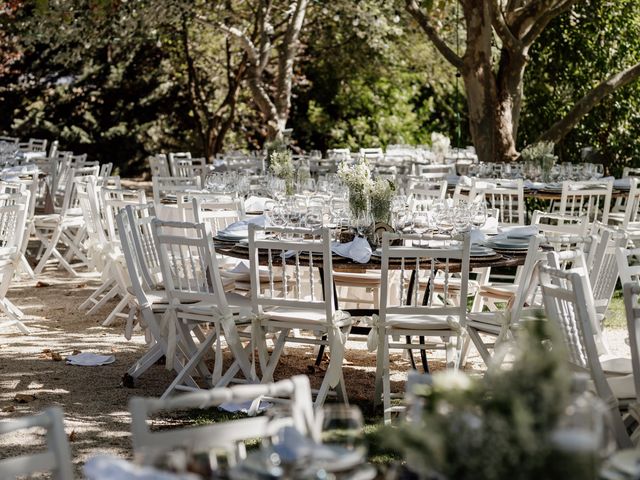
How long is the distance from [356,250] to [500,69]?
6766 mm

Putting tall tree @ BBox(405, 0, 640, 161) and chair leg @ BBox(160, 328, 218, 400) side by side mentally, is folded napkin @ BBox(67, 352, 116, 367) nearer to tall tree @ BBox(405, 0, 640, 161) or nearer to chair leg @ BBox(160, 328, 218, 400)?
chair leg @ BBox(160, 328, 218, 400)

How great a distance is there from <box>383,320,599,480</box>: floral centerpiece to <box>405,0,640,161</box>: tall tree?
9777 mm

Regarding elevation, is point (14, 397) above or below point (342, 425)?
below

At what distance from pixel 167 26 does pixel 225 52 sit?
1.79m

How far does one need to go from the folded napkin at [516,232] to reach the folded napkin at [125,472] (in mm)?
4346

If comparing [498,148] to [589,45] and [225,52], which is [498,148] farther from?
[225,52]

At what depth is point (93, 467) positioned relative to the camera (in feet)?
6.33

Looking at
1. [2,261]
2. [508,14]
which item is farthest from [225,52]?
[2,261]

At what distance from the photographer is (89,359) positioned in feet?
21.4

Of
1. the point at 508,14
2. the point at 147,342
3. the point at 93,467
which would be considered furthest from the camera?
the point at 508,14

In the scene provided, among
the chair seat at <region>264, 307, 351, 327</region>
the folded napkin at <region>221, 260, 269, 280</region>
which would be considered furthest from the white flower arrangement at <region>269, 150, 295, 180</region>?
the chair seat at <region>264, 307, 351, 327</region>

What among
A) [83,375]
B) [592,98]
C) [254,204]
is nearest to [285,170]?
[254,204]

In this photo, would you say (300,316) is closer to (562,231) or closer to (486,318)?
(486,318)

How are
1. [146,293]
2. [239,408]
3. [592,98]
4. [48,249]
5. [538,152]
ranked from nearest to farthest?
[239,408]
[146,293]
[48,249]
[538,152]
[592,98]
